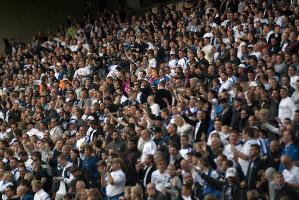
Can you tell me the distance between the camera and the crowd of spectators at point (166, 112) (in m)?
10.3

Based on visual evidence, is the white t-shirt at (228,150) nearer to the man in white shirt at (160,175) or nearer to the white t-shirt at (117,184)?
the man in white shirt at (160,175)

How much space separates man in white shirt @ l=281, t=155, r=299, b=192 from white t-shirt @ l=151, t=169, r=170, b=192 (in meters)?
1.90

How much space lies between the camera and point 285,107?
39.5ft

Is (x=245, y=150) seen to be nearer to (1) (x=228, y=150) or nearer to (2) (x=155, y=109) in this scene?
(1) (x=228, y=150)

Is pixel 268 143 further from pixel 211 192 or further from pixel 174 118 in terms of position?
pixel 174 118

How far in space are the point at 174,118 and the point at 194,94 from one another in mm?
1300

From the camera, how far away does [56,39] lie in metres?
25.3

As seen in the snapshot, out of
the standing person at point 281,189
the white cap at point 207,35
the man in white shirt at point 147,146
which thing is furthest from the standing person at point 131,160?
the white cap at point 207,35

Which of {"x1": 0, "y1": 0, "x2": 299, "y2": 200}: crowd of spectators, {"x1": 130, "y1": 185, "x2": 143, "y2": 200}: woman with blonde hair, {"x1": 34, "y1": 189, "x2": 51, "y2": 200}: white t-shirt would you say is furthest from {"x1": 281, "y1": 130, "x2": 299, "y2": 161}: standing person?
{"x1": 34, "y1": 189, "x2": 51, "y2": 200}: white t-shirt

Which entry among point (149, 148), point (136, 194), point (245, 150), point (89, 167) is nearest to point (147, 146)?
point (149, 148)

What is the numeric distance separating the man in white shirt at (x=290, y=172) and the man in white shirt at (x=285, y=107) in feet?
7.95

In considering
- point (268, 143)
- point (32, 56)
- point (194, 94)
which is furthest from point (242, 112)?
point (32, 56)

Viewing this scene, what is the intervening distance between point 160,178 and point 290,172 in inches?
85.5

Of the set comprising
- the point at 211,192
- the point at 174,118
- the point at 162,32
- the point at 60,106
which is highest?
the point at 162,32
